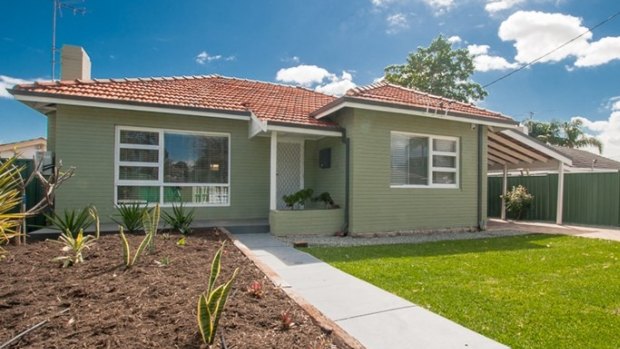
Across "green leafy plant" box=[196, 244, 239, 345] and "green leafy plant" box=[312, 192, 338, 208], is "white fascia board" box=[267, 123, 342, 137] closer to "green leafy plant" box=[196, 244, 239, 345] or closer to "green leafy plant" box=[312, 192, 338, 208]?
"green leafy plant" box=[312, 192, 338, 208]

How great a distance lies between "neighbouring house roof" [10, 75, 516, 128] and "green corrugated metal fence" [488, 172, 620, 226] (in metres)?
4.94

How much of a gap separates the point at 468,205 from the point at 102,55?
13.7 m

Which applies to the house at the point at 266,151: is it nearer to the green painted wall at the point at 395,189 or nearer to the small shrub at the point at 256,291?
the green painted wall at the point at 395,189

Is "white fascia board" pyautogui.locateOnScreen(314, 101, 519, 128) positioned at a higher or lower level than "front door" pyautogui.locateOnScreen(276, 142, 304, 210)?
higher

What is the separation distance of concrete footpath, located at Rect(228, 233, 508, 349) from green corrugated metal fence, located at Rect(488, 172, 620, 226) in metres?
12.0

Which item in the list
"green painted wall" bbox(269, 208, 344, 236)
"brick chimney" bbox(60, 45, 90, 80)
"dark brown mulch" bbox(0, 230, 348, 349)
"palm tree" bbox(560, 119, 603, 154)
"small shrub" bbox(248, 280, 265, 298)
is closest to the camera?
"dark brown mulch" bbox(0, 230, 348, 349)

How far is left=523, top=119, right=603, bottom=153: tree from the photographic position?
31781 mm

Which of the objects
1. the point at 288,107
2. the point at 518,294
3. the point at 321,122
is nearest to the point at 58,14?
the point at 288,107

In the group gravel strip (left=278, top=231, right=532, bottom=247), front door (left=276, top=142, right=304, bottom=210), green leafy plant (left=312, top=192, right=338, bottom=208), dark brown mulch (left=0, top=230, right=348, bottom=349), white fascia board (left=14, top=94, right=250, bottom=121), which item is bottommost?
gravel strip (left=278, top=231, right=532, bottom=247)

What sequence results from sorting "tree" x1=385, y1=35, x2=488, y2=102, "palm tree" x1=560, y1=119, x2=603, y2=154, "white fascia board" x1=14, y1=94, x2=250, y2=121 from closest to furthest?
"white fascia board" x1=14, y1=94, x2=250, y2=121 → "tree" x1=385, y1=35, x2=488, y2=102 → "palm tree" x1=560, y1=119, x2=603, y2=154

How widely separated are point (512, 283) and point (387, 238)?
4.03 m

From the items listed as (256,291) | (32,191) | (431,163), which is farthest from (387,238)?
(32,191)

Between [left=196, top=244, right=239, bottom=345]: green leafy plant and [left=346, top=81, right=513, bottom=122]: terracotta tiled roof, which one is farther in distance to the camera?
[left=346, top=81, right=513, bottom=122]: terracotta tiled roof

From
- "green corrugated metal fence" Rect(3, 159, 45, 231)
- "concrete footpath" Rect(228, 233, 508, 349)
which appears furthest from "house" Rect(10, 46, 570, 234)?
"concrete footpath" Rect(228, 233, 508, 349)
